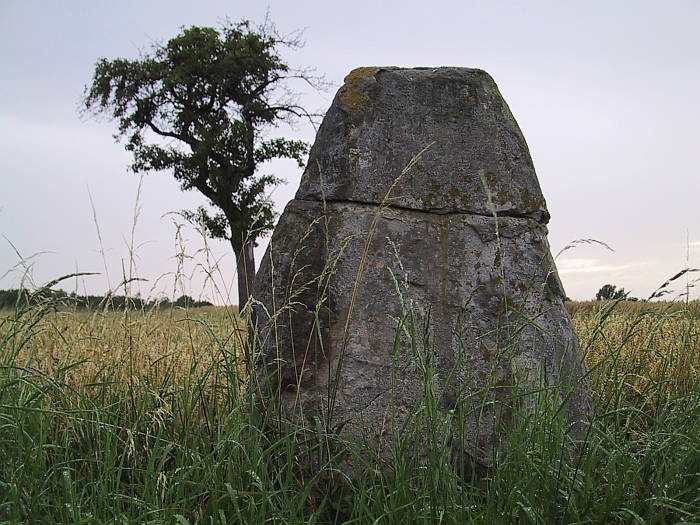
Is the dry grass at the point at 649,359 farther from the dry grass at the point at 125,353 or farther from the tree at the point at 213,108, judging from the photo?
the tree at the point at 213,108

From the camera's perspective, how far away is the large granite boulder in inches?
117

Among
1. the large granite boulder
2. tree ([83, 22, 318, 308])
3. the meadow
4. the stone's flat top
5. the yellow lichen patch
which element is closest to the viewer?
the meadow

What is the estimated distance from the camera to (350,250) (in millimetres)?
3076

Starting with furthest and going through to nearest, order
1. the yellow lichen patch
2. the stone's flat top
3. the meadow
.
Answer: the yellow lichen patch, the stone's flat top, the meadow

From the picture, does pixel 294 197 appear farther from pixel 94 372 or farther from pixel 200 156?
pixel 200 156

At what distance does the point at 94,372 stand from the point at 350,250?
1.67m

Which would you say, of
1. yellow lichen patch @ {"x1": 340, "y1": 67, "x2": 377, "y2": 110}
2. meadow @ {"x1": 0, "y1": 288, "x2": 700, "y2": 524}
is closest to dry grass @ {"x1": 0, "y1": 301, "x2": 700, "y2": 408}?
meadow @ {"x1": 0, "y1": 288, "x2": 700, "y2": 524}

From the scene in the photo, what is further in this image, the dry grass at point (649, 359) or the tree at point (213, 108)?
the tree at point (213, 108)

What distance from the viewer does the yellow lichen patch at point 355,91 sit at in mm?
3268

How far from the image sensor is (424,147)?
127 inches

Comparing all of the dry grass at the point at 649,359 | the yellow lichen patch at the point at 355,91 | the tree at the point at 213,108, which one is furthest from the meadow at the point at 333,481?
the tree at the point at 213,108

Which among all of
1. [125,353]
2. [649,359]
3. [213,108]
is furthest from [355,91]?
[213,108]

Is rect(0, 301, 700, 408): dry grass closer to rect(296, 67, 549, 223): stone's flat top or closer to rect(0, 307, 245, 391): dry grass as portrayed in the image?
rect(0, 307, 245, 391): dry grass

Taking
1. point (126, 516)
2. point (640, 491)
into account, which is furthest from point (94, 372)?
point (640, 491)
